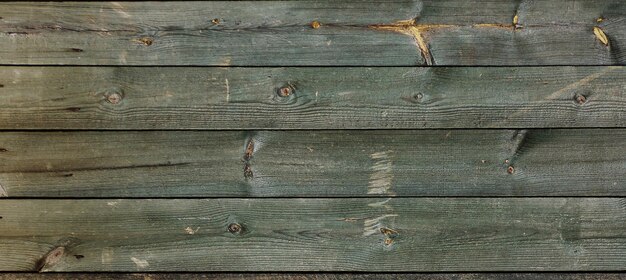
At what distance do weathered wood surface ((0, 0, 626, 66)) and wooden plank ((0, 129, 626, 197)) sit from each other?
19 cm

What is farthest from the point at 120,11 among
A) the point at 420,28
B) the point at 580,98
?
the point at 580,98

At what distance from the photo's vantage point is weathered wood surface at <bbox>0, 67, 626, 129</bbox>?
129 cm

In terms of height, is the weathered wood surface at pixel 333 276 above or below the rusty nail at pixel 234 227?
below

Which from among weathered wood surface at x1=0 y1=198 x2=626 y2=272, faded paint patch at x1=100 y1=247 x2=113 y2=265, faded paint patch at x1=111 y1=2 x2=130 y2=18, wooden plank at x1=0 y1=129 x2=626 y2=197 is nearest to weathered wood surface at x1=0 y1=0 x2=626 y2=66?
faded paint patch at x1=111 y1=2 x2=130 y2=18

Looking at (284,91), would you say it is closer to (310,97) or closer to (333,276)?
(310,97)

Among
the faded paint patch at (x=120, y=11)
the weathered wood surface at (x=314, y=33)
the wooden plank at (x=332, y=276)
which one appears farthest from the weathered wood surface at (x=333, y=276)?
the faded paint patch at (x=120, y=11)

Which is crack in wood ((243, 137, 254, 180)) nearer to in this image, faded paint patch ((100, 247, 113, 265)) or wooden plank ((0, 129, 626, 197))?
wooden plank ((0, 129, 626, 197))

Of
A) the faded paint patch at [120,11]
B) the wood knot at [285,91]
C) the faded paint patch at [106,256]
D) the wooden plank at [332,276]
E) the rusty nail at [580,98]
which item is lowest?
the wooden plank at [332,276]

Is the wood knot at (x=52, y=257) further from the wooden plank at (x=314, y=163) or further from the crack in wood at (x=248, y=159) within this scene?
the crack in wood at (x=248, y=159)

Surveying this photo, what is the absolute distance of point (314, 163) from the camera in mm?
1322

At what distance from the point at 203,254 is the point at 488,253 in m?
0.75

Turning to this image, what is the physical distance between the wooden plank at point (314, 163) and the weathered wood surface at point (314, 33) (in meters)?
0.19

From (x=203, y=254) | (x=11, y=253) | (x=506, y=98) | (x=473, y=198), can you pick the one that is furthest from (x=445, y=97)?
(x=11, y=253)

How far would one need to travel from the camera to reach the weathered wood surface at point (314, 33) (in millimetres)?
1282
